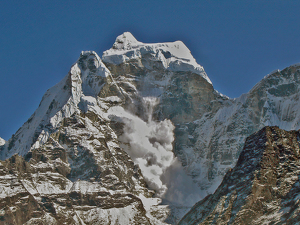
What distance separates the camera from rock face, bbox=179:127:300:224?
4680 inches

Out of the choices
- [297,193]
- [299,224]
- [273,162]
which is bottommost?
[299,224]

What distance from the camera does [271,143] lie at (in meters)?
131

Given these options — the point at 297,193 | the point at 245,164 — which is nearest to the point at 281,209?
the point at 297,193

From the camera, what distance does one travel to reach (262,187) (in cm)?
12175

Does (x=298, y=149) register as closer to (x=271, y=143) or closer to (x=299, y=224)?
(x=271, y=143)

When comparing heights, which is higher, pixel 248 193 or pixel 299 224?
pixel 248 193

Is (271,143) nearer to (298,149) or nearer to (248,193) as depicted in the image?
(298,149)

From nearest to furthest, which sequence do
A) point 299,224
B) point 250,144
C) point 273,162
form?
point 299,224, point 273,162, point 250,144

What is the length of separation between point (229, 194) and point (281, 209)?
11.3 meters

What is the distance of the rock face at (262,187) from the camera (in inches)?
4680

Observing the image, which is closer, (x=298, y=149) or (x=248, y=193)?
(x=248, y=193)

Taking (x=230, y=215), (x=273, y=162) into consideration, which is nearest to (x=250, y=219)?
(x=230, y=215)

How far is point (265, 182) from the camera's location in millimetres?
122938

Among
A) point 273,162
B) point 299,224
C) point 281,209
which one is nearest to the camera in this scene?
point 299,224
